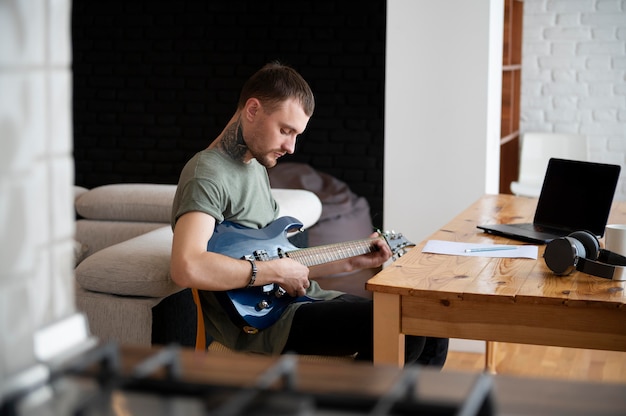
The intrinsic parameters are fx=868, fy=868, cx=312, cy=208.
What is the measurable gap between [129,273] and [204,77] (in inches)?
139

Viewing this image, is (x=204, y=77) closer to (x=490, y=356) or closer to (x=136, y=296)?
(x=490, y=356)

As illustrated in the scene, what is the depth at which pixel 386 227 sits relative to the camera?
4.11 meters

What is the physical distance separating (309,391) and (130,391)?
0.16 meters

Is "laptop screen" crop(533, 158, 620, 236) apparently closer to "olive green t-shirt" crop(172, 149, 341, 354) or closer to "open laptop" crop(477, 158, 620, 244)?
"open laptop" crop(477, 158, 620, 244)

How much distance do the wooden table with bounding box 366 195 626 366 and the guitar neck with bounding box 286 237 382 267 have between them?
14.1 inches

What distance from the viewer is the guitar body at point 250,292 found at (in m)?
2.44

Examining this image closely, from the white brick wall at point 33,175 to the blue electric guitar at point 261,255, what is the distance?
1.52m

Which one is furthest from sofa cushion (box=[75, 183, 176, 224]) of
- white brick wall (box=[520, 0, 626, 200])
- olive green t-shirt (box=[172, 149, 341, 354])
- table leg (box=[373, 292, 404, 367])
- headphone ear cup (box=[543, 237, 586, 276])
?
white brick wall (box=[520, 0, 626, 200])

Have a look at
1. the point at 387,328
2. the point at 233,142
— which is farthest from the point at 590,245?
the point at 233,142

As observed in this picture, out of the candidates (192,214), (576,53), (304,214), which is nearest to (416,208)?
(304,214)

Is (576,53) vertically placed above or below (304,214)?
above

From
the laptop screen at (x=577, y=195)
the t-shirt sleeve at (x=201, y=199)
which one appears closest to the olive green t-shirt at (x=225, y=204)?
the t-shirt sleeve at (x=201, y=199)

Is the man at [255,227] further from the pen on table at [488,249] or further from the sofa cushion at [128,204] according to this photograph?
the sofa cushion at [128,204]

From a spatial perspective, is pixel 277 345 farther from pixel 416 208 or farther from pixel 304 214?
pixel 416 208
